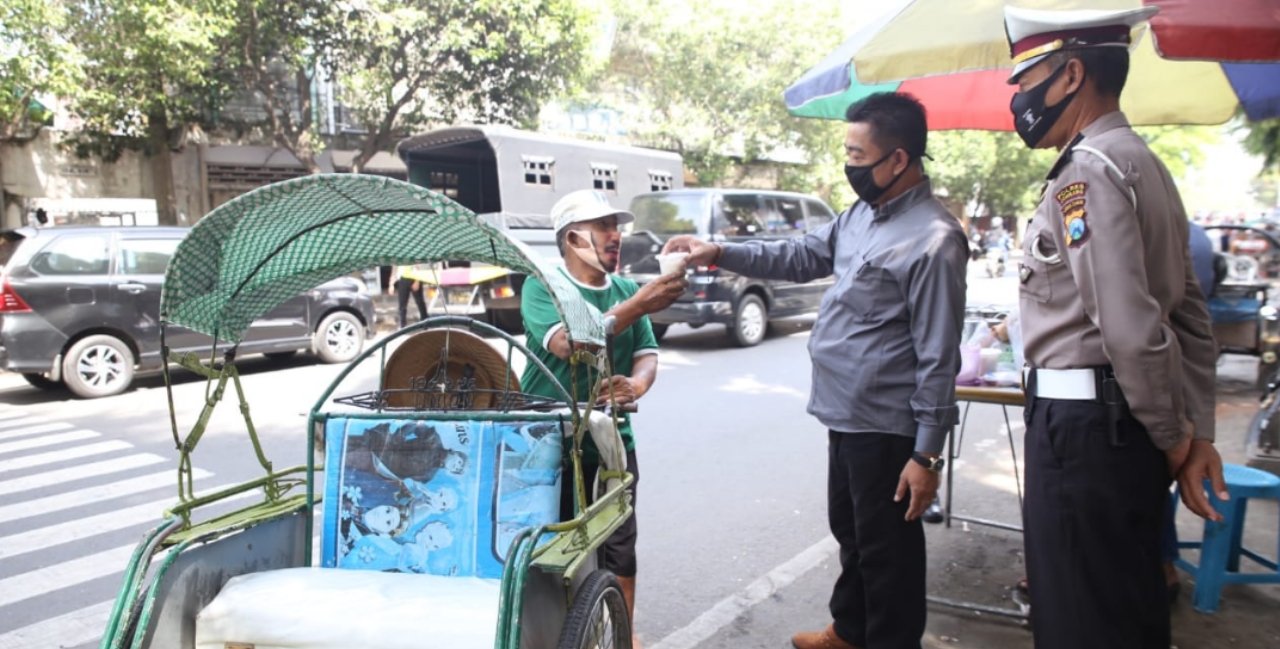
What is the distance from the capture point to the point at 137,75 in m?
12.0

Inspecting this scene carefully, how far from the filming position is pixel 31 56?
32.7ft

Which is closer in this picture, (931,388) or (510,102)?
(931,388)

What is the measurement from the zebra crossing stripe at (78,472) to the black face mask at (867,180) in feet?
16.9

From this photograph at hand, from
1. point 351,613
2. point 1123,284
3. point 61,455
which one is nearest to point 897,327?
point 1123,284

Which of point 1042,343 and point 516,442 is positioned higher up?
point 1042,343

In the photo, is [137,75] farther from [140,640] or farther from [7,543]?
[140,640]

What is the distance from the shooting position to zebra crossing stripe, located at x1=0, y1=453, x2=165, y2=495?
5.27 meters

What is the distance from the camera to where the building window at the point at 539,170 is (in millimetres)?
11414

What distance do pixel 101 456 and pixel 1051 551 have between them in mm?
Result: 6137

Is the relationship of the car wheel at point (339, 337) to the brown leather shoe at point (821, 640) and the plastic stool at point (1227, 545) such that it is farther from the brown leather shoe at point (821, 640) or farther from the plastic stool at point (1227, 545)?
the plastic stool at point (1227, 545)

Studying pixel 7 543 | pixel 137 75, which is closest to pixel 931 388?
pixel 7 543

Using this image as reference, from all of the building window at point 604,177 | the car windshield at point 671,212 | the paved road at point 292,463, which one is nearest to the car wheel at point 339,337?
the paved road at point 292,463

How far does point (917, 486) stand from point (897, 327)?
0.48 metres

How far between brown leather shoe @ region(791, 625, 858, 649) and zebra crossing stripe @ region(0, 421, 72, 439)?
6342mm
